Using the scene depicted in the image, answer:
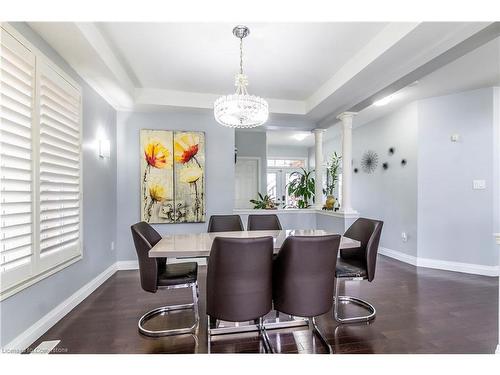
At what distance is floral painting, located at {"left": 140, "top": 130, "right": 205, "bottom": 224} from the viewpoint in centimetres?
395

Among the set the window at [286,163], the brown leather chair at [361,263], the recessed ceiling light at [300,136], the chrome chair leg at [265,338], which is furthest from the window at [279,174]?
the chrome chair leg at [265,338]

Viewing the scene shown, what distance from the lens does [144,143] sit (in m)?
3.94

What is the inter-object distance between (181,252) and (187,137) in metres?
2.49

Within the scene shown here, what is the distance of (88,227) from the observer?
9.89 feet

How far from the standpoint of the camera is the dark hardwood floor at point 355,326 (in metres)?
1.91

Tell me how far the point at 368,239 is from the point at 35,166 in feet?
9.58

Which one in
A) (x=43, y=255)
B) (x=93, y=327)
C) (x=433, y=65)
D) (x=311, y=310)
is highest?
(x=433, y=65)

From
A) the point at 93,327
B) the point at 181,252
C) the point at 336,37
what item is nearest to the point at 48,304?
the point at 93,327

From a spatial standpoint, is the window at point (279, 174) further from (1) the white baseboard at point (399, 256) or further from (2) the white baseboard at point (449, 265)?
(2) the white baseboard at point (449, 265)

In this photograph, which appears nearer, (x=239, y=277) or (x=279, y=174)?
(x=239, y=277)

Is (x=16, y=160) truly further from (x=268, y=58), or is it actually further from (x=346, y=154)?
(x=346, y=154)

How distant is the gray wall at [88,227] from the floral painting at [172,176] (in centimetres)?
47

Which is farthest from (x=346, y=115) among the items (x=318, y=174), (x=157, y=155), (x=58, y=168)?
(x=58, y=168)

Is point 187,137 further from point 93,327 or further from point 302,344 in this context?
point 302,344
